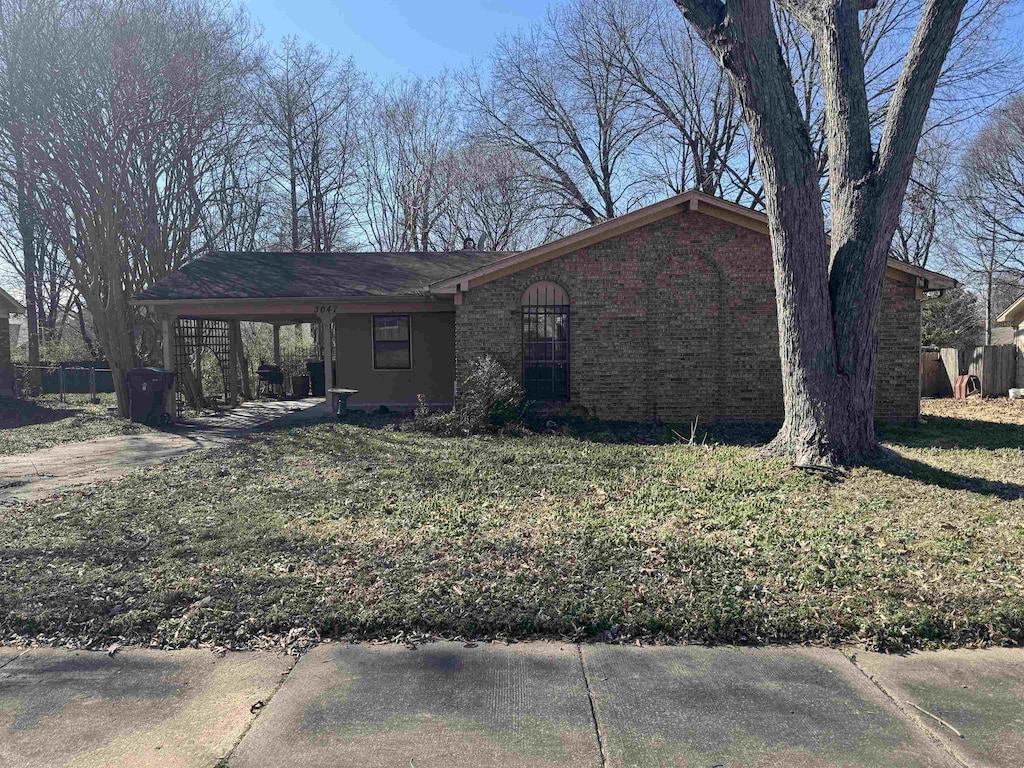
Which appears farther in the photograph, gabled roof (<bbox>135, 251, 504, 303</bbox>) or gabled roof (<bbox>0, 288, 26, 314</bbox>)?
gabled roof (<bbox>0, 288, 26, 314</bbox>)

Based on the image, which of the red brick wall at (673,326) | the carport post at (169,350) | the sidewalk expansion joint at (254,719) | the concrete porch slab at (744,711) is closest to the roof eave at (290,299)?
the carport post at (169,350)

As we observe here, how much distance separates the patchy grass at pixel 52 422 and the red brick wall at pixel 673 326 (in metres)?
6.98

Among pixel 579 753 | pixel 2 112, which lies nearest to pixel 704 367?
pixel 579 753

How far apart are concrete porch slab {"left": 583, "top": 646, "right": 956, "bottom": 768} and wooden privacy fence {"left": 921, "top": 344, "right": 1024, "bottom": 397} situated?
1883 centimetres

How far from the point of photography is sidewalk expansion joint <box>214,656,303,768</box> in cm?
297

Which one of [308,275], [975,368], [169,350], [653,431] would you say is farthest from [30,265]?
[975,368]

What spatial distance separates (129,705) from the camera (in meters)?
3.44

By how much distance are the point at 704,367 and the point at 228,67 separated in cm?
1313

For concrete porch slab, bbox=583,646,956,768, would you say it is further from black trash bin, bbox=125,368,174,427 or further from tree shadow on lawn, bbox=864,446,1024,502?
black trash bin, bbox=125,368,174,427

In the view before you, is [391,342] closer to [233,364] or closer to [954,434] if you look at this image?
[233,364]

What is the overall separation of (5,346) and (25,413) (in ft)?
13.8

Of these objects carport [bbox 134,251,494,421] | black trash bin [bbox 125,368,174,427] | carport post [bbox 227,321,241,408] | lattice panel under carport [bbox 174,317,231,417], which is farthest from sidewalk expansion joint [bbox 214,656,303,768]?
carport post [bbox 227,321,241,408]

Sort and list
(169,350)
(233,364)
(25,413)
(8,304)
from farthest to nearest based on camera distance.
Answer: (8,304) → (233,364) → (25,413) → (169,350)

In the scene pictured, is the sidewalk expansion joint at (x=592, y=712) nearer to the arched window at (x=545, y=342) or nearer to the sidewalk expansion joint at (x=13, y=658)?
the sidewalk expansion joint at (x=13, y=658)
